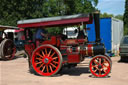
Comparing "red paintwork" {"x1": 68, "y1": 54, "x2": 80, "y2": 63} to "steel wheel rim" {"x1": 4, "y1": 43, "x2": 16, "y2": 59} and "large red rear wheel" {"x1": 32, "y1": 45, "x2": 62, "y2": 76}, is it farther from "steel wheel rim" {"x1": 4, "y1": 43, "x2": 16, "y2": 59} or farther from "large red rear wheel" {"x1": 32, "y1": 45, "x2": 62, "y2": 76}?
"steel wheel rim" {"x1": 4, "y1": 43, "x2": 16, "y2": 59}

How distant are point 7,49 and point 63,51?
6.42 metres

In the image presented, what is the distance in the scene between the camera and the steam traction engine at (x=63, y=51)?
6262 mm

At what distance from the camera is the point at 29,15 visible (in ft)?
89.1

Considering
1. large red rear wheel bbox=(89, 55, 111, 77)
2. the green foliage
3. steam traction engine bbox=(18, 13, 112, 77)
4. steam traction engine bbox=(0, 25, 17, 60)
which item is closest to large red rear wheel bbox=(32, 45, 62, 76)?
steam traction engine bbox=(18, 13, 112, 77)

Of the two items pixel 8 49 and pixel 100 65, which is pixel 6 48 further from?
pixel 100 65

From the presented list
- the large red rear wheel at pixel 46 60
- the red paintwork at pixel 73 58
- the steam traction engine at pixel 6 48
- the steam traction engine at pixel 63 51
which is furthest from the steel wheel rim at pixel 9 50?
the red paintwork at pixel 73 58

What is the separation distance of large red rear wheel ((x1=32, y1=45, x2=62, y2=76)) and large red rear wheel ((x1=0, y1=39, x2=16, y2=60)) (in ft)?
17.2

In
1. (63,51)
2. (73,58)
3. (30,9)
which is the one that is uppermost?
(30,9)

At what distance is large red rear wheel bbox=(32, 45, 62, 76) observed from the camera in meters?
6.55

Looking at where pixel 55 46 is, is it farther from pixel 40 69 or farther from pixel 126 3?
pixel 126 3

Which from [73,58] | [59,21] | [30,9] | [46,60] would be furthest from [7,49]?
[30,9]

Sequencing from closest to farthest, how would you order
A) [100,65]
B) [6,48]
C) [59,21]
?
1. [100,65]
2. [59,21]
3. [6,48]

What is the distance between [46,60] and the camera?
668 centimetres

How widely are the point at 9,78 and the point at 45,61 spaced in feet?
→ 4.64
